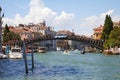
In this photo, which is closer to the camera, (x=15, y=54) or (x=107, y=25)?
(x=15, y=54)

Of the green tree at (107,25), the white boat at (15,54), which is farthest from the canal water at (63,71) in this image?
the green tree at (107,25)

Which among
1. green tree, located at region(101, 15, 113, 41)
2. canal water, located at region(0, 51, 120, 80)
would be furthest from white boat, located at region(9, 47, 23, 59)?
green tree, located at region(101, 15, 113, 41)

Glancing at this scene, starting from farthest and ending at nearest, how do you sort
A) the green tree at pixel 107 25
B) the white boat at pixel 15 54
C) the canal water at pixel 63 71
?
the green tree at pixel 107 25, the white boat at pixel 15 54, the canal water at pixel 63 71

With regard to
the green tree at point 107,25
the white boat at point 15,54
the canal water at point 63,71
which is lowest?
the canal water at point 63,71

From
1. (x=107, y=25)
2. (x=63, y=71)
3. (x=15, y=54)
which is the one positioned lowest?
(x=63, y=71)

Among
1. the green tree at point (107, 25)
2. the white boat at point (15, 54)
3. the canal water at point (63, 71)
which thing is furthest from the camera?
the green tree at point (107, 25)

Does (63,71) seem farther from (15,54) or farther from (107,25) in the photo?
(107,25)

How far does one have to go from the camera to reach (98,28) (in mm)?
136125

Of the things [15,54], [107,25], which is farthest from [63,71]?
[107,25]

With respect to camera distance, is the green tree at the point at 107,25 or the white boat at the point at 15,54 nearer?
the white boat at the point at 15,54

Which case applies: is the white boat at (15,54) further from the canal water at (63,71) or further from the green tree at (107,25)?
the green tree at (107,25)

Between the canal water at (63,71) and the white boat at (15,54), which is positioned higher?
the white boat at (15,54)

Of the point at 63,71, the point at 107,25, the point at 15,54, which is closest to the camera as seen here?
the point at 63,71

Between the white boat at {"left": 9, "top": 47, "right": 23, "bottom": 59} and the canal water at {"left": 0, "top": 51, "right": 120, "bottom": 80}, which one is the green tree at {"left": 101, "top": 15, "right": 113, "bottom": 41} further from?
the canal water at {"left": 0, "top": 51, "right": 120, "bottom": 80}
